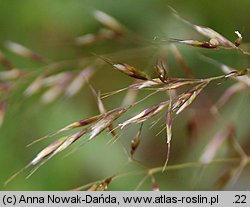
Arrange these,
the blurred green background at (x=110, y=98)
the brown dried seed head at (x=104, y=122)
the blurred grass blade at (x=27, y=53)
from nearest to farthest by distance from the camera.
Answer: the brown dried seed head at (x=104, y=122) < the blurred grass blade at (x=27, y=53) < the blurred green background at (x=110, y=98)

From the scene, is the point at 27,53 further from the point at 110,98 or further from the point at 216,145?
the point at 216,145

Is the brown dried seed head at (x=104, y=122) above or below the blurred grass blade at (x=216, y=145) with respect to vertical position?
above

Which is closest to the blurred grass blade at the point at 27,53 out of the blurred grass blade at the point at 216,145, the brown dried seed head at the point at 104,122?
the blurred grass blade at the point at 216,145

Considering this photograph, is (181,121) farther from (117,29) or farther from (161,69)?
(161,69)

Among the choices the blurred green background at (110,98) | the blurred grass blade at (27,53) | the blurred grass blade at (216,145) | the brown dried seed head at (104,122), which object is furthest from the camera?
the blurred green background at (110,98)

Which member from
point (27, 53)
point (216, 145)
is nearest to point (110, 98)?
point (27, 53)

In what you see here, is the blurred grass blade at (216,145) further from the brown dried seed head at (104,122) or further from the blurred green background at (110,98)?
the brown dried seed head at (104,122)

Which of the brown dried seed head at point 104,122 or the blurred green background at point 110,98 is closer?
the brown dried seed head at point 104,122

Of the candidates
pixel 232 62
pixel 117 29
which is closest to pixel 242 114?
pixel 232 62

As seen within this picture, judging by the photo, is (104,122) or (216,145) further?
(216,145)
